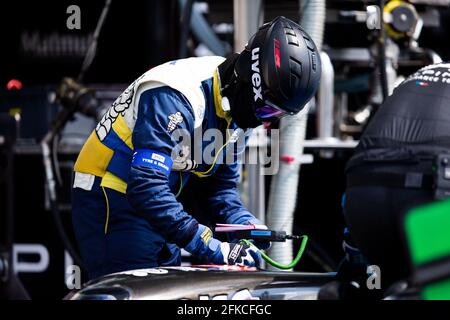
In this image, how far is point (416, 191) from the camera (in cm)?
318

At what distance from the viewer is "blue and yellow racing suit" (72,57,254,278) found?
403 centimetres

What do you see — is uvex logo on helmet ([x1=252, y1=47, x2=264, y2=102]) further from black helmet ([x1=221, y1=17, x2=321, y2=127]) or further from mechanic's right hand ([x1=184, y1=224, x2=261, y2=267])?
mechanic's right hand ([x1=184, y1=224, x2=261, y2=267])

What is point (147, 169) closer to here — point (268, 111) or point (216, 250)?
point (216, 250)

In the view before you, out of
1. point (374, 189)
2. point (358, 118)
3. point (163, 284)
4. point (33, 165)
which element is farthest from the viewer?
point (358, 118)

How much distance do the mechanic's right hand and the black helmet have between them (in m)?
0.49

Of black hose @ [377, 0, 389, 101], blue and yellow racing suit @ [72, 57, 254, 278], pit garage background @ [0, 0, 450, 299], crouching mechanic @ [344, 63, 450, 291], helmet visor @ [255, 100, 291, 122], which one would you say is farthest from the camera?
pit garage background @ [0, 0, 450, 299]

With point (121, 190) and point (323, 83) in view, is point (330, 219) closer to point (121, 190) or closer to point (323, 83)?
point (323, 83)

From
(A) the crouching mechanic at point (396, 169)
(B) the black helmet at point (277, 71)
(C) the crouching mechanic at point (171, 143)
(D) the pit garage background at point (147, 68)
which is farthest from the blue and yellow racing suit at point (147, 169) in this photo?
(D) the pit garage background at point (147, 68)

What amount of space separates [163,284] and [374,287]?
66 cm

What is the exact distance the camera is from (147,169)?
4.00 metres

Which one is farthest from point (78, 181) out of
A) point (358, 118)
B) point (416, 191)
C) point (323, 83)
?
point (358, 118)

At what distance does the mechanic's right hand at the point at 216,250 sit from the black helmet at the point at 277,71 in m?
0.49

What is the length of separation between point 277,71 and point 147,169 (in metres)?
0.59

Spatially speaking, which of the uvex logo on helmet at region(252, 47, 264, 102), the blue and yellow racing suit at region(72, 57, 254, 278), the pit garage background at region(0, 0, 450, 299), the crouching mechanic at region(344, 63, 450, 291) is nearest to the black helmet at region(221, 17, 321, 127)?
the uvex logo on helmet at region(252, 47, 264, 102)
